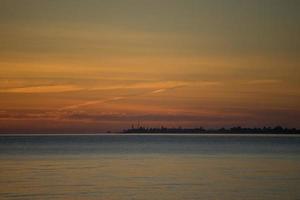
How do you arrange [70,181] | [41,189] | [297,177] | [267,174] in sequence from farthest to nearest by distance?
[267,174] < [297,177] < [70,181] < [41,189]

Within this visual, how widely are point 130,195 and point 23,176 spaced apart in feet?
44.2

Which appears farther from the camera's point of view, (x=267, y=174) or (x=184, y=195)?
(x=267, y=174)

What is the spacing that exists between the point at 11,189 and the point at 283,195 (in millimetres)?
16165

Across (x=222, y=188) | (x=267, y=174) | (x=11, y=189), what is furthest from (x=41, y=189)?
(x=267, y=174)

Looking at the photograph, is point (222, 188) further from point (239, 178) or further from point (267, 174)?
point (267, 174)

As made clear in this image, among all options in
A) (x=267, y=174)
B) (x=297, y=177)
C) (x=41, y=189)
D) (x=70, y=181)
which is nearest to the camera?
(x=41, y=189)

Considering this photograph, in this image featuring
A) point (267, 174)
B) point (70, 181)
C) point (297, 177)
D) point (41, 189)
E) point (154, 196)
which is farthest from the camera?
point (267, 174)

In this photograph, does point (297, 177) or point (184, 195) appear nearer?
point (184, 195)

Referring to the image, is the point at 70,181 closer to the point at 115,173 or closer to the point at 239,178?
the point at 115,173

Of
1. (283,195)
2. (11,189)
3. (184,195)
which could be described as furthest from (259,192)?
(11,189)

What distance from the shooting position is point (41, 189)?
34625 millimetres

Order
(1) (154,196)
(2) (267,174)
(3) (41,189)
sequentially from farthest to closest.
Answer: (2) (267,174), (3) (41,189), (1) (154,196)

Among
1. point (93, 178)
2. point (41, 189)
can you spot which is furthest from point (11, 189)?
point (93, 178)

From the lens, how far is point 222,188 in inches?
1403
